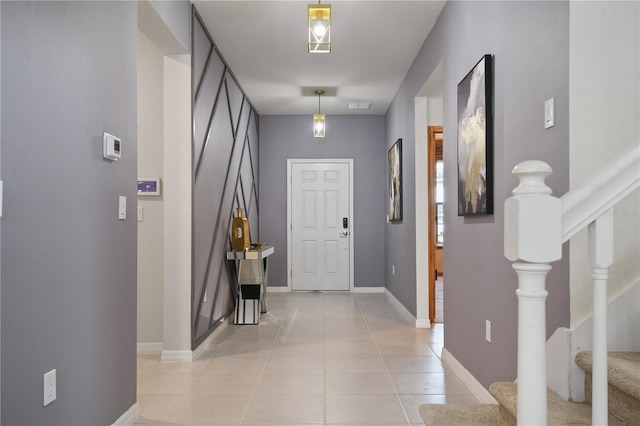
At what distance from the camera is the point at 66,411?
1831mm

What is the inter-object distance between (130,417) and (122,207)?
108cm

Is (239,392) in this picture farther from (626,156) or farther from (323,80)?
(323,80)

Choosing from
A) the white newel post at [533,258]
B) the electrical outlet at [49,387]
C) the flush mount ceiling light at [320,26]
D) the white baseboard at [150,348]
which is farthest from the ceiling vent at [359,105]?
the white newel post at [533,258]

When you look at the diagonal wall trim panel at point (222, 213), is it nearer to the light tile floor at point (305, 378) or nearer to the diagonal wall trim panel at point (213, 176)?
the diagonal wall trim panel at point (213, 176)

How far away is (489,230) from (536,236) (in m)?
1.70

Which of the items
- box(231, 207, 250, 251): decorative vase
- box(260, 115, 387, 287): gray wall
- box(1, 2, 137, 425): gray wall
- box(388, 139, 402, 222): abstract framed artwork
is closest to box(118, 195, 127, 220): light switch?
box(1, 2, 137, 425): gray wall

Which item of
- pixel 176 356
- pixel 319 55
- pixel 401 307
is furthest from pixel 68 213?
pixel 401 307

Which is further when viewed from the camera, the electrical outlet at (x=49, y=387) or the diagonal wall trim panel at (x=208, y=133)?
the diagonal wall trim panel at (x=208, y=133)

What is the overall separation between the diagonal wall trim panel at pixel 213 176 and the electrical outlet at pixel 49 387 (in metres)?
1.85


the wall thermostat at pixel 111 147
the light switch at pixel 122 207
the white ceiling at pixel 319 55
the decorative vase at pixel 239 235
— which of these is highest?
the white ceiling at pixel 319 55

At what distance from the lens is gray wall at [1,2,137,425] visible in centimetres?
153

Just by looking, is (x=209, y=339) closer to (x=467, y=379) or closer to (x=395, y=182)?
(x=467, y=379)

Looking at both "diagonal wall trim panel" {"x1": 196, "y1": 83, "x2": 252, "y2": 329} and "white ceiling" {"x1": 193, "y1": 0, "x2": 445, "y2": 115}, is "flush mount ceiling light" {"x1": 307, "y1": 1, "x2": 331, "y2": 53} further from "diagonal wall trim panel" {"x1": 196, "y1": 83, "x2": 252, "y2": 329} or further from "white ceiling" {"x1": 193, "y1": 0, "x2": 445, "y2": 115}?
"diagonal wall trim panel" {"x1": 196, "y1": 83, "x2": 252, "y2": 329}

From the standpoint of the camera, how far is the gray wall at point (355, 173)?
23.5ft
